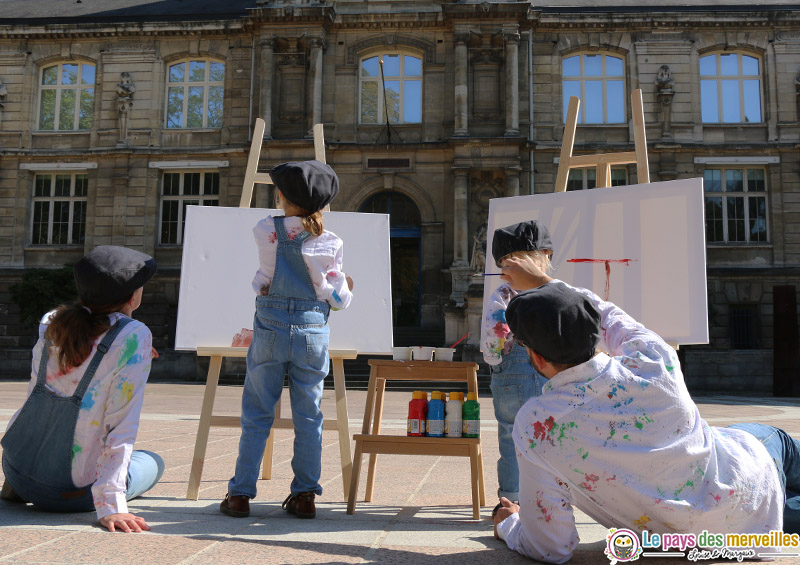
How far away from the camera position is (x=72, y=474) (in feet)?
10.9

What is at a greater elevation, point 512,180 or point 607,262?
point 512,180

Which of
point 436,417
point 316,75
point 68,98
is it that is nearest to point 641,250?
point 436,417

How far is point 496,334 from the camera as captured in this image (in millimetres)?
3676

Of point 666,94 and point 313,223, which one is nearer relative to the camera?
point 313,223

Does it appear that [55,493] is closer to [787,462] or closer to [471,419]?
[471,419]

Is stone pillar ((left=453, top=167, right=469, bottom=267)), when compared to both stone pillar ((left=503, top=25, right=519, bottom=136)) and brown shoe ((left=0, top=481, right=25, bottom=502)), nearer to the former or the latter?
stone pillar ((left=503, top=25, right=519, bottom=136))

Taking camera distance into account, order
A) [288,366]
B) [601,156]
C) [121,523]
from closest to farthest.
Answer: [121,523]
[288,366]
[601,156]

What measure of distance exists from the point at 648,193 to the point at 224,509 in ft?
10.8

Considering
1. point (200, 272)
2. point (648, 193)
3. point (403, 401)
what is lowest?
point (403, 401)

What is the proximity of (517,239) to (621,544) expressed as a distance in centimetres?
149

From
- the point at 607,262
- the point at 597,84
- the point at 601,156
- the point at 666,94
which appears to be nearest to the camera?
the point at 607,262

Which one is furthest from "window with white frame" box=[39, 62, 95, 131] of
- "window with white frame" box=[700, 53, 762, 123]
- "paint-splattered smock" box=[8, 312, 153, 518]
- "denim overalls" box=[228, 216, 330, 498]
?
"paint-splattered smock" box=[8, 312, 153, 518]

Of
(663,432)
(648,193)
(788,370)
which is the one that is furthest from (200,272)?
(788,370)

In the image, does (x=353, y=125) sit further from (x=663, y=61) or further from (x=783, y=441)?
(x=783, y=441)
